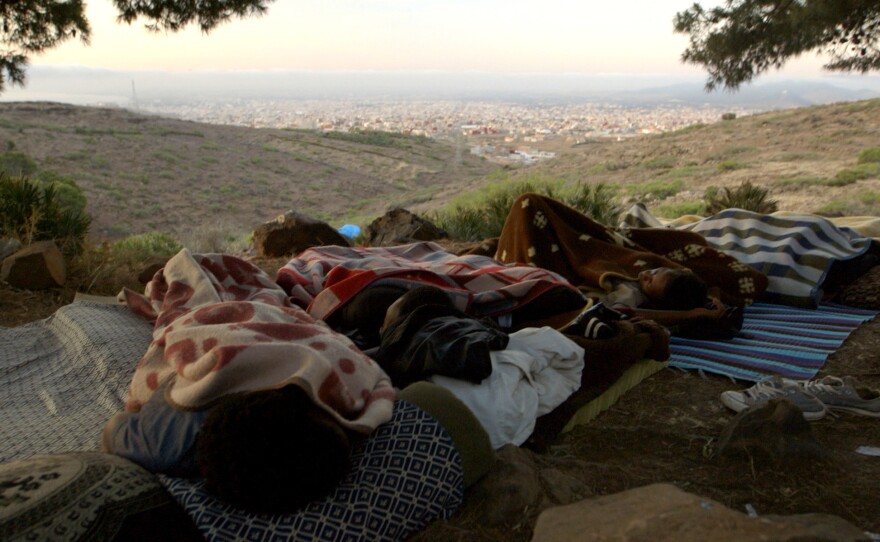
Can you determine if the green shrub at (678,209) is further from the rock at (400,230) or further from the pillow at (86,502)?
the pillow at (86,502)

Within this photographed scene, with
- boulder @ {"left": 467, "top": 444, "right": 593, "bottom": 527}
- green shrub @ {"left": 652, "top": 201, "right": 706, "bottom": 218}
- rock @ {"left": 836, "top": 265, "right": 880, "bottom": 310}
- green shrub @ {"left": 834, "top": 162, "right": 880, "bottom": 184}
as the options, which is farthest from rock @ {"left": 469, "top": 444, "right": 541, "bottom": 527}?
green shrub @ {"left": 834, "top": 162, "right": 880, "bottom": 184}

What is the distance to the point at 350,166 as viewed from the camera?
30.3m

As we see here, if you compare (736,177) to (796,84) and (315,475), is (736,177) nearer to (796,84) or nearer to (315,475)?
(315,475)

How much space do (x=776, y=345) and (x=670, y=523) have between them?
2419mm

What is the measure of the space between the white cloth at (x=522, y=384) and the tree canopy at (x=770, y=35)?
6688 millimetres

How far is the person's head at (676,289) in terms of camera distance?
3.45 meters

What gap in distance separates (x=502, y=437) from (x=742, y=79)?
27.7ft

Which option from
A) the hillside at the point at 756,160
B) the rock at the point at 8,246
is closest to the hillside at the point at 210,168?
the hillside at the point at 756,160

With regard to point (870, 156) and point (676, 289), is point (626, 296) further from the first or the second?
point (870, 156)

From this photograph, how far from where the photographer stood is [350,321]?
2.95m

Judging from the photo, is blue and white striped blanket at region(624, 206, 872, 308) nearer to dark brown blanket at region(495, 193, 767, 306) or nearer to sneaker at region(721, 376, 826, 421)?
dark brown blanket at region(495, 193, 767, 306)

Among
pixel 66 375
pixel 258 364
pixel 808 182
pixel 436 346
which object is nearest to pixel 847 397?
pixel 436 346

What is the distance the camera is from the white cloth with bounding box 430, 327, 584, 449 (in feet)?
7.25

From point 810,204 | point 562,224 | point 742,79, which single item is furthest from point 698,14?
point 562,224
